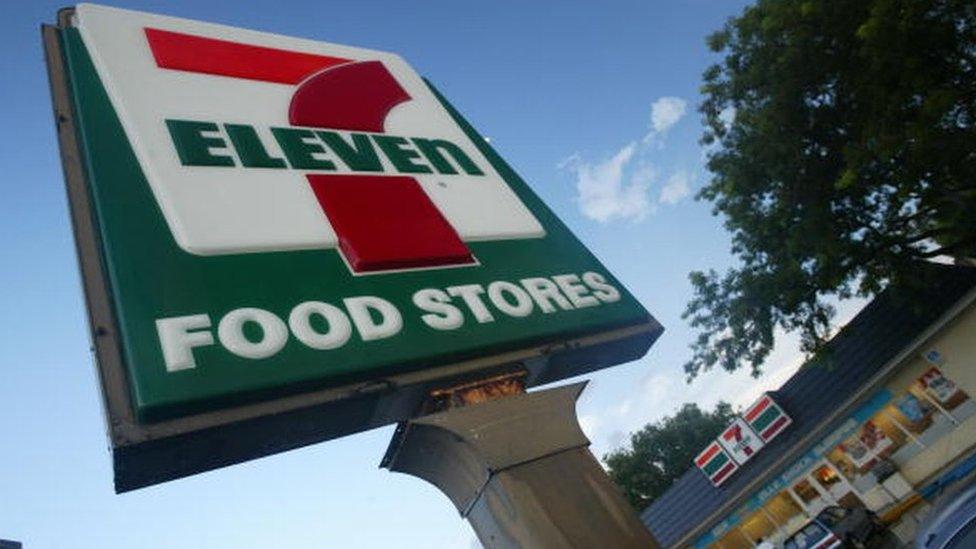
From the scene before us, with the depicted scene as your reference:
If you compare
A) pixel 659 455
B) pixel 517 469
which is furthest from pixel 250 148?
pixel 659 455

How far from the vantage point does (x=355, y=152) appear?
3.66 meters

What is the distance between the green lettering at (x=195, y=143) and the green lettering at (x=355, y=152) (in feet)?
2.06

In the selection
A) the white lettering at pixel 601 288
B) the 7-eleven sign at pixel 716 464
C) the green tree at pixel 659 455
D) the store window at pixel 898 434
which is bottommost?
the store window at pixel 898 434

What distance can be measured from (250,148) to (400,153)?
0.93m

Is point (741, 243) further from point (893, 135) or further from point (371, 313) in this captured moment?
point (371, 313)

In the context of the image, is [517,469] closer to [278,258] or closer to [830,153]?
[278,258]

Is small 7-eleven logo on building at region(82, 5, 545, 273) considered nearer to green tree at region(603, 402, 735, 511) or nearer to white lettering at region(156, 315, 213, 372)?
white lettering at region(156, 315, 213, 372)

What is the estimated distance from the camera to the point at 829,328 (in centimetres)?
1611

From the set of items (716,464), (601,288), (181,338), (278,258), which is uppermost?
(716,464)

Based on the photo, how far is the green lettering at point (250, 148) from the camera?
10.5ft

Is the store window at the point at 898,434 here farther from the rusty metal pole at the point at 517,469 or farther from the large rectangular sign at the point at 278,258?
the rusty metal pole at the point at 517,469

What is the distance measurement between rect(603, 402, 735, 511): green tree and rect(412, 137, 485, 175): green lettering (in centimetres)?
4088

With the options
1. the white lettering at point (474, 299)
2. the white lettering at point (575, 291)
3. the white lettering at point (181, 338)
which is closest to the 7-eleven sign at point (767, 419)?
the white lettering at point (575, 291)

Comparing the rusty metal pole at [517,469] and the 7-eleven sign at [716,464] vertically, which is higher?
the 7-eleven sign at [716,464]
